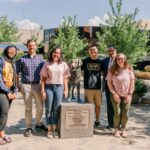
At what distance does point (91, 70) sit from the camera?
7988 mm

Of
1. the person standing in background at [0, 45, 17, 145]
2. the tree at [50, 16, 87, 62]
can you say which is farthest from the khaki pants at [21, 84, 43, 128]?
the tree at [50, 16, 87, 62]

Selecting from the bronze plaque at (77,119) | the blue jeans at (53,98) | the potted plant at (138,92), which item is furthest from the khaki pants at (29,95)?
the potted plant at (138,92)

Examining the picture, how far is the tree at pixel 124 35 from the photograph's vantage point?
1338cm

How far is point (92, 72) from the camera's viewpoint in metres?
8.00

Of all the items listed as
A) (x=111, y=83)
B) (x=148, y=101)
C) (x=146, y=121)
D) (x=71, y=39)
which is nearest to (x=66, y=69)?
(x=111, y=83)

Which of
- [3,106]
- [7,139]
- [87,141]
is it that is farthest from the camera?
[87,141]

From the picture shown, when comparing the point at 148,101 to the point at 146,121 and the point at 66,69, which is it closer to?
the point at 146,121

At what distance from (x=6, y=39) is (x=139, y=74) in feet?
34.2

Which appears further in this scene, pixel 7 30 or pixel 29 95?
pixel 7 30

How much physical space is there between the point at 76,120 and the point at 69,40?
11719mm

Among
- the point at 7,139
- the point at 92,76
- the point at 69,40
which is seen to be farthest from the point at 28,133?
the point at 69,40

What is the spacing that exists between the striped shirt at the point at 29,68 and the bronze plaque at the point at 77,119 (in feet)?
3.17

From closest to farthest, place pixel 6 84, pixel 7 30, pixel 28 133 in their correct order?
pixel 6 84 < pixel 28 133 < pixel 7 30

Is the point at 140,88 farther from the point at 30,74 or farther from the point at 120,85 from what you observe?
the point at 30,74
